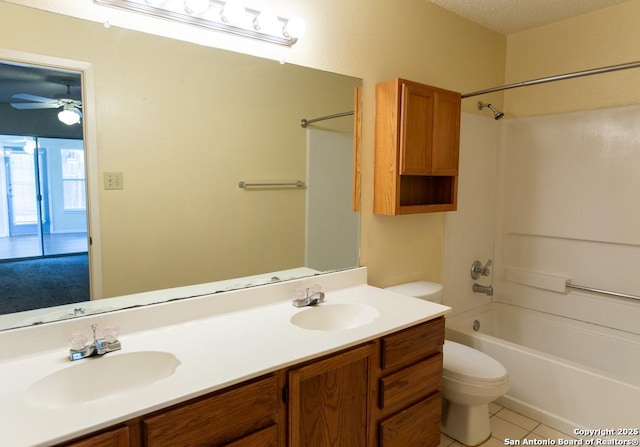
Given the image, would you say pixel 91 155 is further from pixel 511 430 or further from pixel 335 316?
pixel 511 430

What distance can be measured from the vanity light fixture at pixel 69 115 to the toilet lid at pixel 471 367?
1923 mm

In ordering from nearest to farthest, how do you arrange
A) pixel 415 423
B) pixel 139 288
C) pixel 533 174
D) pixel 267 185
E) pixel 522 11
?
pixel 139 288
pixel 415 423
pixel 267 185
pixel 522 11
pixel 533 174

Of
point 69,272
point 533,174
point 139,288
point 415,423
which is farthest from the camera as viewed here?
point 533,174

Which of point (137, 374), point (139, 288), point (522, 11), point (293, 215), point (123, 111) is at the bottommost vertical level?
point (137, 374)

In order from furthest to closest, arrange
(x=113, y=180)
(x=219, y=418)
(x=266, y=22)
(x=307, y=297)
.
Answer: (x=307, y=297), (x=266, y=22), (x=113, y=180), (x=219, y=418)

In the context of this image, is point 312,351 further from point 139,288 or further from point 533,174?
point 533,174

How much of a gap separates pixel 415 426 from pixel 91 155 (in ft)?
5.48

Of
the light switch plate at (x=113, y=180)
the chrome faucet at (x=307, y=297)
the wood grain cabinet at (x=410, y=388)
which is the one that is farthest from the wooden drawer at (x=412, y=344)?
the light switch plate at (x=113, y=180)

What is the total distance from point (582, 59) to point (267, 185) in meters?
2.33

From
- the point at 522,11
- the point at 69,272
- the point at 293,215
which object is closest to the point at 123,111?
the point at 69,272

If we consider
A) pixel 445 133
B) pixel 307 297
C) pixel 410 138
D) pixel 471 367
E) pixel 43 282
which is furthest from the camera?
pixel 445 133

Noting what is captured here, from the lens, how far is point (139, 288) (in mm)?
1589

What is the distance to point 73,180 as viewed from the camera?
145 cm

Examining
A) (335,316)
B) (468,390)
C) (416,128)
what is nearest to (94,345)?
(335,316)
